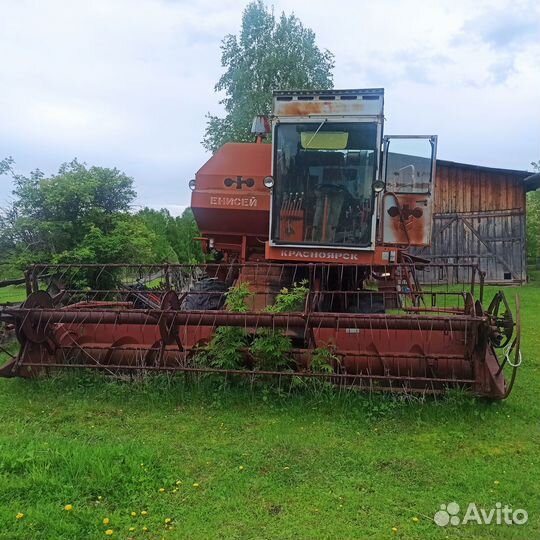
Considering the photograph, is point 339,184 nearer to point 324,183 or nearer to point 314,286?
point 324,183

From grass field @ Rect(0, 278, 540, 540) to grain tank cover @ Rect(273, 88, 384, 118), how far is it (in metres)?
3.02

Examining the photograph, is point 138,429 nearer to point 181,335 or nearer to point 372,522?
point 181,335

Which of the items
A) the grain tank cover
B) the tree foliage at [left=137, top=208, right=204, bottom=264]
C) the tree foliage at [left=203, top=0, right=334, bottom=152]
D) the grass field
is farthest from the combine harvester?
the tree foliage at [left=203, top=0, right=334, bottom=152]

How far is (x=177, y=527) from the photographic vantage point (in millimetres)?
2766

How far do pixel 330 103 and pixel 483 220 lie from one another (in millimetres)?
13185

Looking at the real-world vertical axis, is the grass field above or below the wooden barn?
below

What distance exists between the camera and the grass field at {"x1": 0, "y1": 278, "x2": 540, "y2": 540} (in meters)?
2.80

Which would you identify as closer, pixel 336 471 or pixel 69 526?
pixel 69 526

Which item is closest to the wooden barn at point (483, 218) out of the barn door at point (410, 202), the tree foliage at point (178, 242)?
the tree foliage at point (178, 242)

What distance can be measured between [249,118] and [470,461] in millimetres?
20465

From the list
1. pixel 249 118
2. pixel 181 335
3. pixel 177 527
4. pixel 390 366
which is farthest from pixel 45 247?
pixel 249 118

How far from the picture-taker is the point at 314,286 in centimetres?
592

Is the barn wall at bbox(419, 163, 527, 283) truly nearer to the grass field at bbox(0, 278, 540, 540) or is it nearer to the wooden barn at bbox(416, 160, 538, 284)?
the wooden barn at bbox(416, 160, 538, 284)

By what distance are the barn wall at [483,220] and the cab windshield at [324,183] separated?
1197 cm
